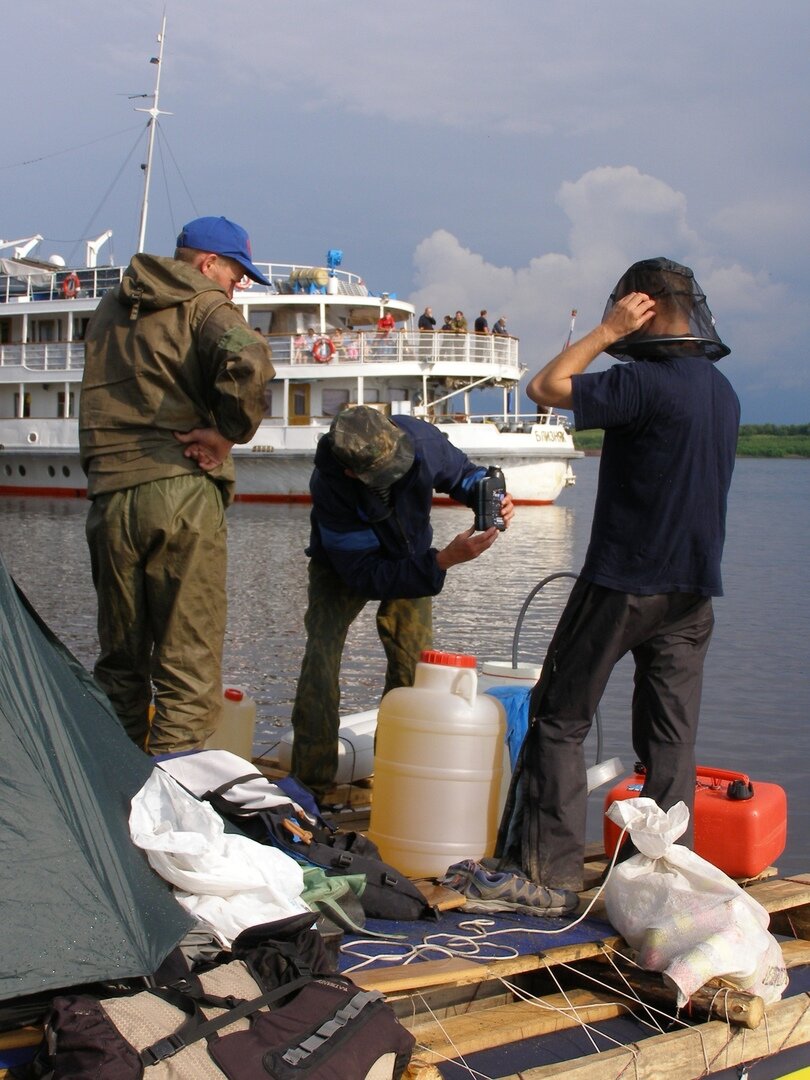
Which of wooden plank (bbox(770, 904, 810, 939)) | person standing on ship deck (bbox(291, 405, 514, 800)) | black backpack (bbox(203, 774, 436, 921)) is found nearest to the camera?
black backpack (bbox(203, 774, 436, 921))

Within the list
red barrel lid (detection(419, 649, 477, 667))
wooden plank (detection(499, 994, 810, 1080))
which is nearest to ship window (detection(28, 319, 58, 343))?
red barrel lid (detection(419, 649, 477, 667))

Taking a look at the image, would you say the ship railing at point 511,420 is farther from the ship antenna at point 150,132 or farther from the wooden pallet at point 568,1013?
the wooden pallet at point 568,1013

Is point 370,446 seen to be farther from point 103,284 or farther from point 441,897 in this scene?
point 103,284

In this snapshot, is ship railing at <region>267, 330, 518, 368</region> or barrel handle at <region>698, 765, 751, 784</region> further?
ship railing at <region>267, 330, 518, 368</region>

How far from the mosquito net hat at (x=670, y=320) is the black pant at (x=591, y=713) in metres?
0.71

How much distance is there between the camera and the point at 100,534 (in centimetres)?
393

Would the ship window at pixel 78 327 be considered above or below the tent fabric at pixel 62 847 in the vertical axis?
above

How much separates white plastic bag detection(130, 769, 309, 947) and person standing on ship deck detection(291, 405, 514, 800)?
1.28 m

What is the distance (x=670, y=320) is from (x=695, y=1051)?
195cm

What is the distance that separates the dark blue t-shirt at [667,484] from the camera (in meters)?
3.38

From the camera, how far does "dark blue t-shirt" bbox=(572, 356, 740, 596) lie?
338 cm

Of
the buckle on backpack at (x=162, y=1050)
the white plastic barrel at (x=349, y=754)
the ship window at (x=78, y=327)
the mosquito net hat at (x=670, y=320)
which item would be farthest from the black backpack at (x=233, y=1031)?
the ship window at (x=78, y=327)

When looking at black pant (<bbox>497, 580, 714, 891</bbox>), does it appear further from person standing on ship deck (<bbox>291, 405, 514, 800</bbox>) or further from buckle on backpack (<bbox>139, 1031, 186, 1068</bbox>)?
buckle on backpack (<bbox>139, 1031, 186, 1068</bbox>)

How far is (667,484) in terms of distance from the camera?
135 inches
